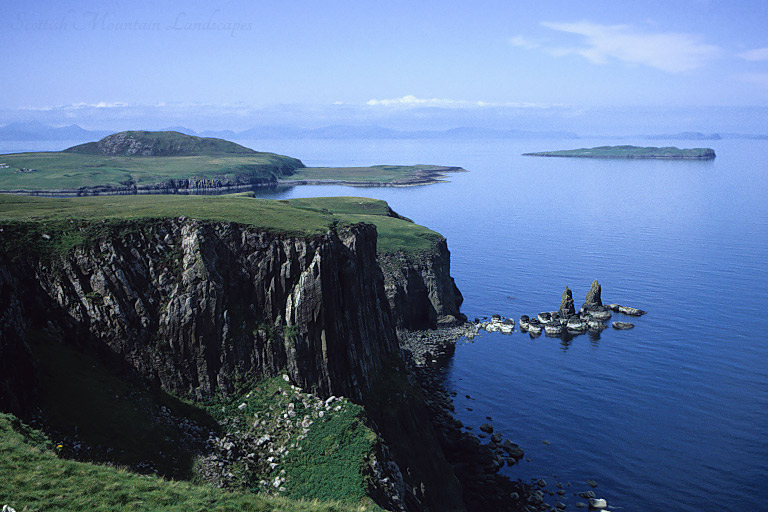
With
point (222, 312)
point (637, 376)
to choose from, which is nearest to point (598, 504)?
point (637, 376)

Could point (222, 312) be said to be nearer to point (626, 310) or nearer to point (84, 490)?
point (84, 490)

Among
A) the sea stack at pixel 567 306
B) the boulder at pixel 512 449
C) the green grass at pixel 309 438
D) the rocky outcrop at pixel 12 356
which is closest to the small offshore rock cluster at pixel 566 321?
the sea stack at pixel 567 306

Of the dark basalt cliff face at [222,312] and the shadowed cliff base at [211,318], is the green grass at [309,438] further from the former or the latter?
the dark basalt cliff face at [222,312]

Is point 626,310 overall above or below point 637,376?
above

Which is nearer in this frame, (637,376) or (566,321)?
(637,376)

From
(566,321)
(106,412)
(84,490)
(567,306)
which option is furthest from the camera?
(567,306)

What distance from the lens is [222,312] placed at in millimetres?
46656

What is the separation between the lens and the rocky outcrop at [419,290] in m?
97.9

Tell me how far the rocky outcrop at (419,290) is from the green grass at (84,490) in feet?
219

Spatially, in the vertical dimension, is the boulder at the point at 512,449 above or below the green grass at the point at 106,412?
below

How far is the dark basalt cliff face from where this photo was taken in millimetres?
42906

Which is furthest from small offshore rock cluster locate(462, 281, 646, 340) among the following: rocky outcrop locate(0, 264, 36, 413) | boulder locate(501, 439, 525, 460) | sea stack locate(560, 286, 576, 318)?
rocky outcrop locate(0, 264, 36, 413)

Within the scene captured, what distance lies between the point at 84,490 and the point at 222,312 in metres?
21.3

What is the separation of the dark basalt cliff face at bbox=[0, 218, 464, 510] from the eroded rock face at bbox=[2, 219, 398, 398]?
0.08 meters
